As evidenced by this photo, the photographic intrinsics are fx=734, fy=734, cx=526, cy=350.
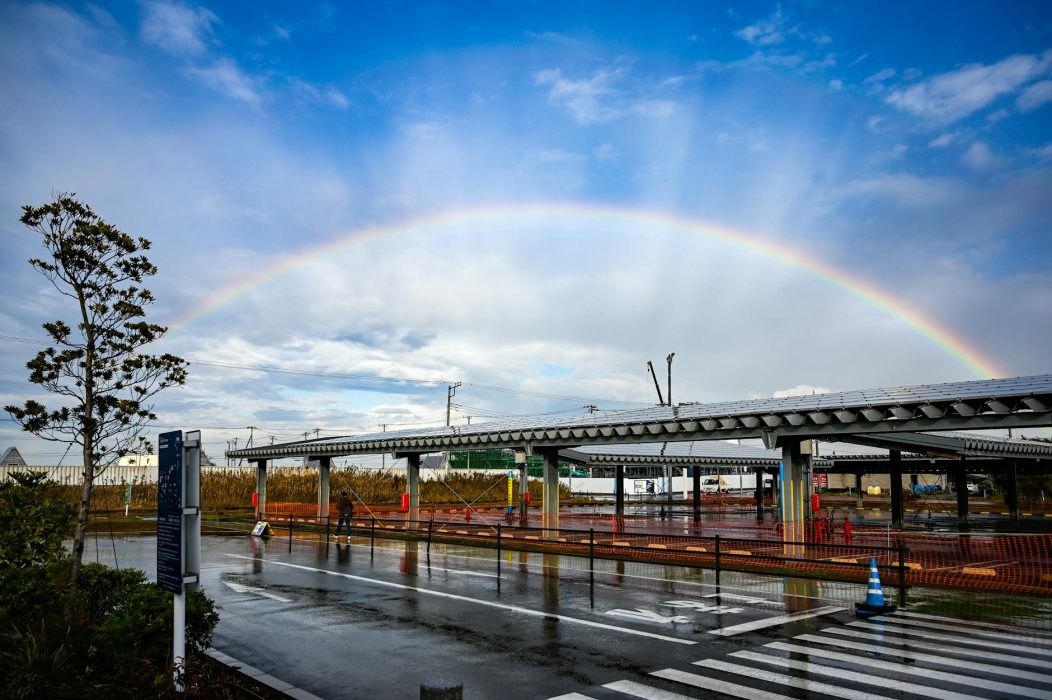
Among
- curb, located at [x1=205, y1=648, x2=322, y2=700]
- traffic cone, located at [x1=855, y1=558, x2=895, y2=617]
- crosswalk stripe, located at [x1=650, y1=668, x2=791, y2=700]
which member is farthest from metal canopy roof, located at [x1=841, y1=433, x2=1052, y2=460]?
curb, located at [x1=205, y1=648, x2=322, y2=700]

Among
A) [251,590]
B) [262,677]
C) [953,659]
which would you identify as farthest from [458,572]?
[953,659]

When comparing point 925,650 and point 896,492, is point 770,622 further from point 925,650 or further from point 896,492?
point 896,492

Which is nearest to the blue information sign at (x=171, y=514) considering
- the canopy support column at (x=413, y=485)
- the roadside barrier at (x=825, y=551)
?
the roadside barrier at (x=825, y=551)

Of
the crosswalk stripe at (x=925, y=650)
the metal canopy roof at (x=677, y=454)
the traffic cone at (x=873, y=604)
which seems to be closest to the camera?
the crosswalk stripe at (x=925, y=650)

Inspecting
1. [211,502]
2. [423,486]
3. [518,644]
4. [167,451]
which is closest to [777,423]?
[518,644]

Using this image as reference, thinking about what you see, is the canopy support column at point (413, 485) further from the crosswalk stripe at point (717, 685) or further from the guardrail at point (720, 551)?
the crosswalk stripe at point (717, 685)

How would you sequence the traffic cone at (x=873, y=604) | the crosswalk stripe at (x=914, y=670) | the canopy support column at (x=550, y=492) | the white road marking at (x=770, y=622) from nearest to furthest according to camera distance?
the crosswalk stripe at (x=914, y=670)
the white road marking at (x=770, y=622)
the traffic cone at (x=873, y=604)
the canopy support column at (x=550, y=492)

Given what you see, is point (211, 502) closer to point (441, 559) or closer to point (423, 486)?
point (423, 486)

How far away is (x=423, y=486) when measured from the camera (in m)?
80.2

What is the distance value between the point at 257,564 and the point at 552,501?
43.7 feet

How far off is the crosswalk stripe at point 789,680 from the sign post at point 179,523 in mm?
6505

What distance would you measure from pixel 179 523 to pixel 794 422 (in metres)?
19.8

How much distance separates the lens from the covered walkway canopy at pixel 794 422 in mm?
19625

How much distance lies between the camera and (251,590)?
16969mm
